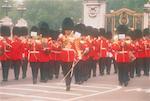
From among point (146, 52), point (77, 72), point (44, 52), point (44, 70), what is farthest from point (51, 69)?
point (146, 52)

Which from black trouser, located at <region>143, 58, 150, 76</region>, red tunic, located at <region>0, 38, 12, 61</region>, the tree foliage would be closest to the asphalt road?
red tunic, located at <region>0, 38, 12, 61</region>

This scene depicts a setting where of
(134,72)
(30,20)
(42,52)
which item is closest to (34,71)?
(42,52)

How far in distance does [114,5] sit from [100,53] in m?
36.2

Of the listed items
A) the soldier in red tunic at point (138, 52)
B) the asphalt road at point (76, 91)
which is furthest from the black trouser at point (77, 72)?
the soldier in red tunic at point (138, 52)

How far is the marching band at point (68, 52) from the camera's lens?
46.5 feet

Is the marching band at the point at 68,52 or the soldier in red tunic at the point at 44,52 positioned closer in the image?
the marching band at the point at 68,52

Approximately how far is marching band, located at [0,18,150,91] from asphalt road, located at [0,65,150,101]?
35 cm

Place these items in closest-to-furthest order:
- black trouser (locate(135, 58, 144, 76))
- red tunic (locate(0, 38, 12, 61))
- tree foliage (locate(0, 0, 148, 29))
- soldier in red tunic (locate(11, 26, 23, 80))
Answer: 1. red tunic (locate(0, 38, 12, 61))
2. soldier in red tunic (locate(11, 26, 23, 80))
3. black trouser (locate(135, 58, 144, 76))
4. tree foliage (locate(0, 0, 148, 29))

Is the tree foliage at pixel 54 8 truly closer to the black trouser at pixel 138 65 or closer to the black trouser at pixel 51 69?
the black trouser at pixel 138 65

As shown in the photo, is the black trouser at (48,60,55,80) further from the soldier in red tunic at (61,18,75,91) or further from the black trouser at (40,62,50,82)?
the soldier in red tunic at (61,18,75,91)

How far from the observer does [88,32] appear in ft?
60.6

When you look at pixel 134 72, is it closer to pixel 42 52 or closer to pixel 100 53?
pixel 100 53

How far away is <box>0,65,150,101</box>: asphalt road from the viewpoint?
1271cm

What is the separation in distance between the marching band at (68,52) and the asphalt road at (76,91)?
1.13ft
